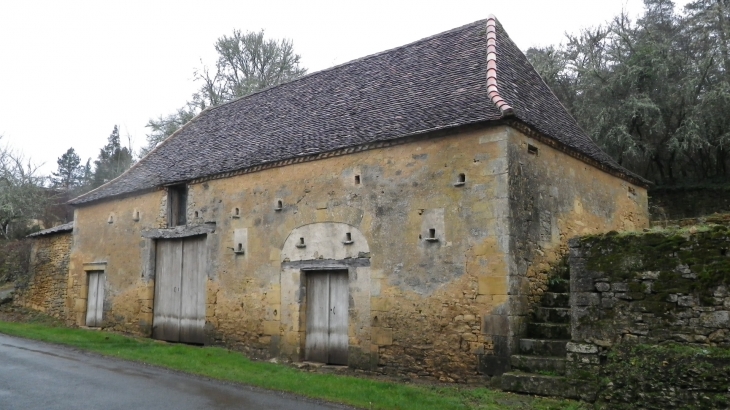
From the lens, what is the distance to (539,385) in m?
8.10

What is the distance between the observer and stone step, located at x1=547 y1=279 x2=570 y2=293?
1012cm

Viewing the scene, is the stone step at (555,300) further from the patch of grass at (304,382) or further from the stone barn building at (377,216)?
the patch of grass at (304,382)

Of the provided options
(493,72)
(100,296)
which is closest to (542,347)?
(493,72)

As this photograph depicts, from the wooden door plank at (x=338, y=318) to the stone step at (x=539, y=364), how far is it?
3.58 m

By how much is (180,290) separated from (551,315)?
9.31 meters

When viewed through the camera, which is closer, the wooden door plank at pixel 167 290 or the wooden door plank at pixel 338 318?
the wooden door plank at pixel 338 318

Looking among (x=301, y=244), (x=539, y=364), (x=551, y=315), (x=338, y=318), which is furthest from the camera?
(x=301, y=244)

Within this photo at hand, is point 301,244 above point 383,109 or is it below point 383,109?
below

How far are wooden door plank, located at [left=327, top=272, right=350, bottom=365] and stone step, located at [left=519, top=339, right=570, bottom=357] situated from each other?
360cm

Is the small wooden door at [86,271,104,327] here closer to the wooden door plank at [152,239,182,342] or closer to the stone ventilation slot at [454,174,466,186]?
the wooden door plank at [152,239,182,342]

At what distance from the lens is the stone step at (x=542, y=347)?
861cm

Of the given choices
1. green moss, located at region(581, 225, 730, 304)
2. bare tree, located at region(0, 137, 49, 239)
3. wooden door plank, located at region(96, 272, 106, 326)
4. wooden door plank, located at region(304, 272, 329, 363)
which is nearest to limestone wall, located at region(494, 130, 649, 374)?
green moss, located at region(581, 225, 730, 304)

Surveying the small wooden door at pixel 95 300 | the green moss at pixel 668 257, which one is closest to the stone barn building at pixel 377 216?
the small wooden door at pixel 95 300

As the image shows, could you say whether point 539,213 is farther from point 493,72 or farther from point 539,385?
point 539,385
